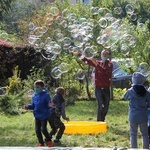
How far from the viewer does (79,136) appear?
955 centimetres

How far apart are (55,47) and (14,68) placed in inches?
206

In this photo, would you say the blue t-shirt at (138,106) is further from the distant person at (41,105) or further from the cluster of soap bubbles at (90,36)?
the cluster of soap bubbles at (90,36)

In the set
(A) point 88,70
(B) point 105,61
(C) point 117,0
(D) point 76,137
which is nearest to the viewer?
(D) point 76,137

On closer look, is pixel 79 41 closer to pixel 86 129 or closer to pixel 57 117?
pixel 86 129

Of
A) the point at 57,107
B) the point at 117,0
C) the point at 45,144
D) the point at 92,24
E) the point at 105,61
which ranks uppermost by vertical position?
the point at 117,0

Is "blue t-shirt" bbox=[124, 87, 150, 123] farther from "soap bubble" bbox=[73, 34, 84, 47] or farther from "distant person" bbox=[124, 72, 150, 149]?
"soap bubble" bbox=[73, 34, 84, 47]

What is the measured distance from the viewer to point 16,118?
12.7 meters

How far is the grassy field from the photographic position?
9054mm

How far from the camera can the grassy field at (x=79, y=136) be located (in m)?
9.05

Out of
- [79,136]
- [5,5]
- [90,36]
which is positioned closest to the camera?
[79,136]

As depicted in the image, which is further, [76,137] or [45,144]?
[76,137]

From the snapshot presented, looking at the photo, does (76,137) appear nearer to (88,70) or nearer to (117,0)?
(88,70)

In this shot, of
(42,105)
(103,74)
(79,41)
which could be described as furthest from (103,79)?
(42,105)

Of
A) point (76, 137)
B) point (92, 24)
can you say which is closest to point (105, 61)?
point (76, 137)
